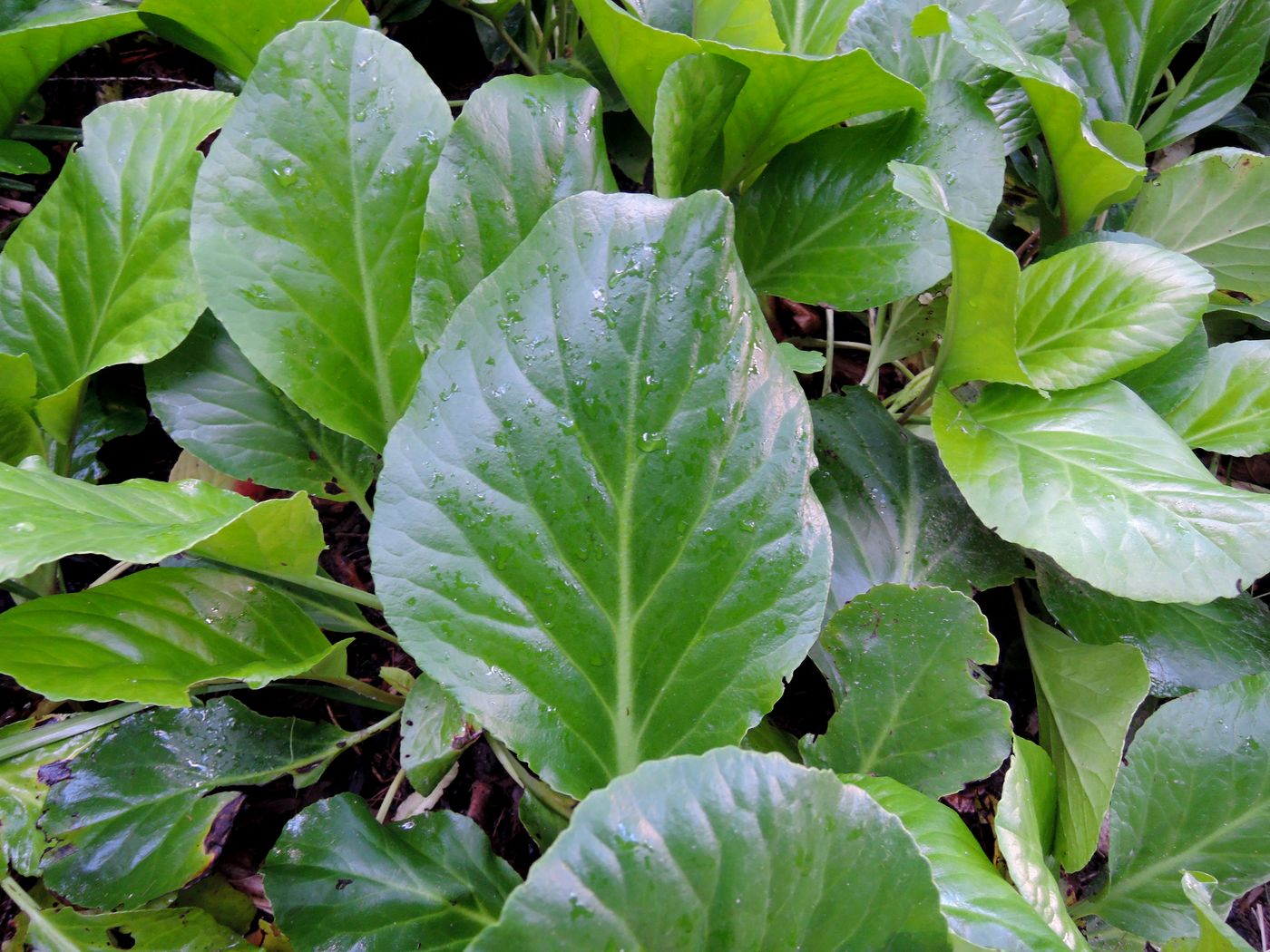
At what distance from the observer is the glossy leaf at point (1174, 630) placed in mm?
780

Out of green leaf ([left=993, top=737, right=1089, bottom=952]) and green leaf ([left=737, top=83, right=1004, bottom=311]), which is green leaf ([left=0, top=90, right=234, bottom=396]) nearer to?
green leaf ([left=737, top=83, right=1004, bottom=311])

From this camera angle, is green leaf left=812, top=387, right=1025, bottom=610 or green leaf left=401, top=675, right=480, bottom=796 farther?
green leaf left=812, top=387, right=1025, bottom=610

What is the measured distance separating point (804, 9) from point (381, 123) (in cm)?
46

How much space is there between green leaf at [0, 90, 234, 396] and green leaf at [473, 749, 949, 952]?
59 centimetres

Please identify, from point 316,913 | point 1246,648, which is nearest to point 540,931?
point 316,913

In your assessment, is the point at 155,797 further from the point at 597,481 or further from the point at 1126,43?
the point at 1126,43

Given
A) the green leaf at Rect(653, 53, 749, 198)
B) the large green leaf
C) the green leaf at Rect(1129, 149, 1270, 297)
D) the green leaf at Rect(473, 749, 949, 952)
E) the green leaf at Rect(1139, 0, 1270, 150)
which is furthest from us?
the green leaf at Rect(1139, 0, 1270, 150)

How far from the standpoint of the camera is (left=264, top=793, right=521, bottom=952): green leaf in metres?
0.63

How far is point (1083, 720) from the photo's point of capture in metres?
0.75

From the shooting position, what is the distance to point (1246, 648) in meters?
0.79

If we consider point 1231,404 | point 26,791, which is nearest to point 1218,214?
point 1231,404

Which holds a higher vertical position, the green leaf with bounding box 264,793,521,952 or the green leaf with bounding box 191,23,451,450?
the green leaf with bounding box 191,23,451,450

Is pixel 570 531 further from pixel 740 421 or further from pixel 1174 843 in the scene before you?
pixel 1174 843

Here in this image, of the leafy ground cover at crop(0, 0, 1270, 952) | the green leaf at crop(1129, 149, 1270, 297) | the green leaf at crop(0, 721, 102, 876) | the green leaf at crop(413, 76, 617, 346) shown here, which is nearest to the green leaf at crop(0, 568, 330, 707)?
the leafy ground cover at crop(0, 0, 1270, 952)
